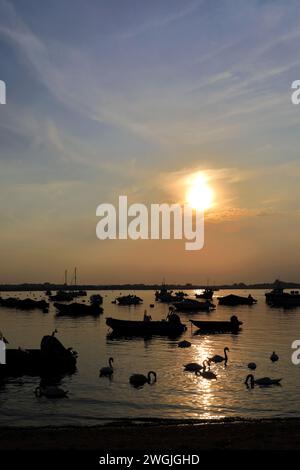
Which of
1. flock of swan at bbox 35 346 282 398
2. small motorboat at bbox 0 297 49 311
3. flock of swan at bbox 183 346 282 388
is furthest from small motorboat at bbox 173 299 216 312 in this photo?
flock of swan at bbox 35 346 282 398

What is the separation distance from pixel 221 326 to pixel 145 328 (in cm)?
1190

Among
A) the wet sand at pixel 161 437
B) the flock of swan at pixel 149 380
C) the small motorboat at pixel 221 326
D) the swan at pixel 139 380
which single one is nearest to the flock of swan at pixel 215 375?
the flock of swan at pixel 149 380

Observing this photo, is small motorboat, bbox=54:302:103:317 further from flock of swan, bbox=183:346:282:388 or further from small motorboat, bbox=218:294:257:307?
flock of swan, bbox=183:346:282:388

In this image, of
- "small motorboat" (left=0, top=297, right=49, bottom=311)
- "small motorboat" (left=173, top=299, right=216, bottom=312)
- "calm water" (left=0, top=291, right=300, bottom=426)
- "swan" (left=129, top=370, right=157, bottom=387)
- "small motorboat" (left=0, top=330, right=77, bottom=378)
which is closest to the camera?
"calm water" (left=0, top=291, right=300, bottom=426)

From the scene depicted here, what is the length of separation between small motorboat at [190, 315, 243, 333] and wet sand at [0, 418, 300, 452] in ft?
163

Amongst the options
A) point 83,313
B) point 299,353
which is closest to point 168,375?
point 299,353

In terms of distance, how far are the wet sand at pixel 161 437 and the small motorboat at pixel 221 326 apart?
49774mm

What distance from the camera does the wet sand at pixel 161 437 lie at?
16.8 metres

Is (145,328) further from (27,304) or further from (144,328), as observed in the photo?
(27,304)

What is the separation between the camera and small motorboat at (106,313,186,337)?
219 ft

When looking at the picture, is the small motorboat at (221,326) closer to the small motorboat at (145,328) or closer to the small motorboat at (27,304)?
the small motorboat at (145,328)

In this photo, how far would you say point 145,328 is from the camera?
66625 mm
